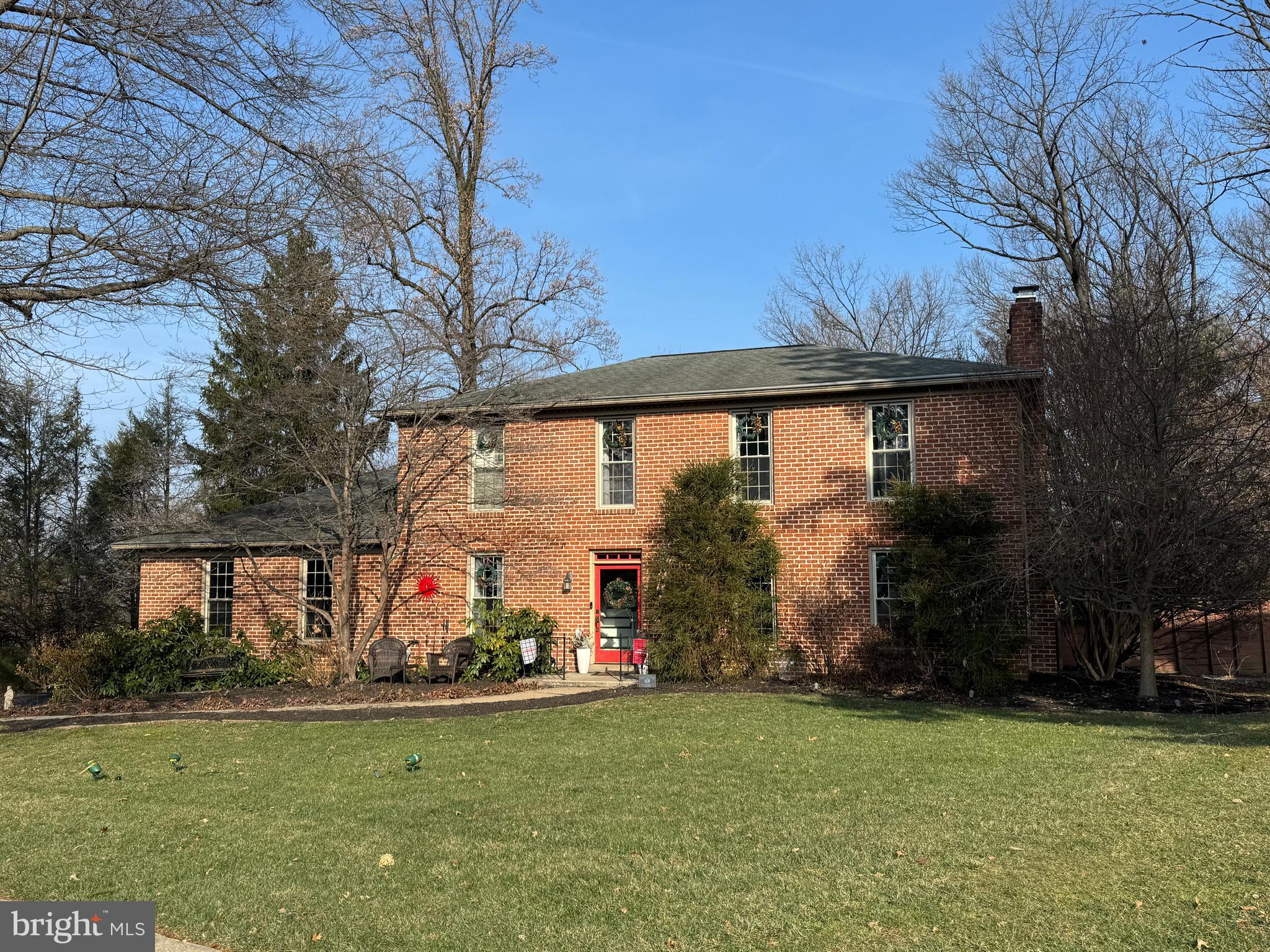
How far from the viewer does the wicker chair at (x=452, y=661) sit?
51.6 ft

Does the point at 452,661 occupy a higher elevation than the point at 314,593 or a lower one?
lower

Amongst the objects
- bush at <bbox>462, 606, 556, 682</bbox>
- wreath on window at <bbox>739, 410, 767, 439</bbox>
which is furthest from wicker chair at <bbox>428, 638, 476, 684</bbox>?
wreath on window at <bbox>739, 410, 767, 439</bbox>

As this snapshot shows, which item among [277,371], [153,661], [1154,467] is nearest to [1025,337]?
[1154,467]

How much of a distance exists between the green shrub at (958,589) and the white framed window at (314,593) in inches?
447

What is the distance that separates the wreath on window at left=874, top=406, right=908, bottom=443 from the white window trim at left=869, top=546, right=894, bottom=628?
1.94 metres

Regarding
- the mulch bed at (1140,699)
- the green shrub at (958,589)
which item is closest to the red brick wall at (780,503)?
the green shrub at (958,589)

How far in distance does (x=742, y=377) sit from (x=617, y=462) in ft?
9.66

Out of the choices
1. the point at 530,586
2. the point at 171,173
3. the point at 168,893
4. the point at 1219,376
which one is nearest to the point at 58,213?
A: the point at 171,173

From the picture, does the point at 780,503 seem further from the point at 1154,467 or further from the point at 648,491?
the point at 1154,467

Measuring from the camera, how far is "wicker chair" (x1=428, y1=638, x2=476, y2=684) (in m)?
15.7

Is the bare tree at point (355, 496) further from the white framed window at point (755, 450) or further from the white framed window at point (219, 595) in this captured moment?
the white framed window at point (755, 450)

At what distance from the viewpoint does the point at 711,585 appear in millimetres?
15477

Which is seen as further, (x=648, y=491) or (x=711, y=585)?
(x=648, y=491)

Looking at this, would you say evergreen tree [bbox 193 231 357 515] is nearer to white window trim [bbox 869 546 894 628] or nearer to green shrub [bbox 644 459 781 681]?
green shrub [bbox 644 459 781 681]
